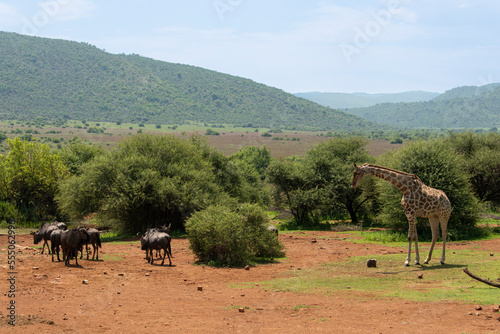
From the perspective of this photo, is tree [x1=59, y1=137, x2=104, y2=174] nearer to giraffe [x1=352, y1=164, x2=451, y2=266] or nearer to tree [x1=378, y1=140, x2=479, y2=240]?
tree [x1=378, y1=140, x2=479, y2=240]

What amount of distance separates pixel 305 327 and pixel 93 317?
4.62 m

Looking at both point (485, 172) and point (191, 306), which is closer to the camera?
point (191, 306)

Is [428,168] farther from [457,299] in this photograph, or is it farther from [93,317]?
[93,317]

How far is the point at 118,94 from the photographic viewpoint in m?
160

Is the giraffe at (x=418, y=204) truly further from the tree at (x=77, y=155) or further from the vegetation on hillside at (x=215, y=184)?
the tree at (x=77, y=155)

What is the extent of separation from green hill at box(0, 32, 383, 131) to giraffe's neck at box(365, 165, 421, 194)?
443 ft

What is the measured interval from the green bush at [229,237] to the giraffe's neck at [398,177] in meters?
5.23

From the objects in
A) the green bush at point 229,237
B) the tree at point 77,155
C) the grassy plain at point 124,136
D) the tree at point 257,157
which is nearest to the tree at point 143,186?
the green bush at point 229,237

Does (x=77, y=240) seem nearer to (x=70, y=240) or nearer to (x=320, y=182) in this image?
(x=70, y=240)

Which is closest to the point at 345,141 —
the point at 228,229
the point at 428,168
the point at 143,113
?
the point at 428,168

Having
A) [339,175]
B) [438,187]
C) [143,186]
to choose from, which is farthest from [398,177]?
[339,175]

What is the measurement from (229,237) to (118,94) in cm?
15110

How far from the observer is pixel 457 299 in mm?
11195

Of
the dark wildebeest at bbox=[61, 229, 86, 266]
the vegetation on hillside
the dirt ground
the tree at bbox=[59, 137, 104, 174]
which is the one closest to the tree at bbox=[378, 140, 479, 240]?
the vegetation on hillside
